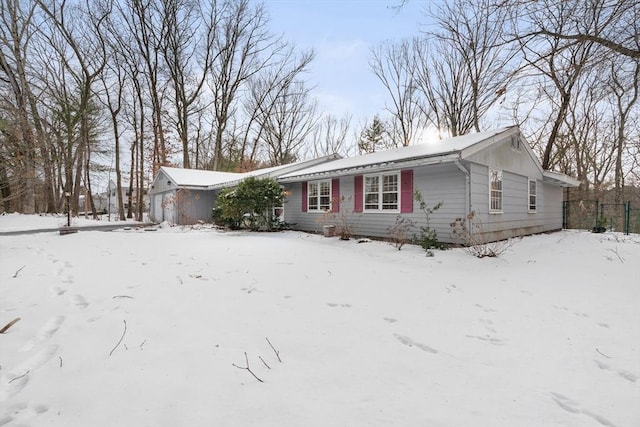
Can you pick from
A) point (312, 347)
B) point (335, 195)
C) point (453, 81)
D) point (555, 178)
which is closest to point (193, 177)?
point (335, 195)

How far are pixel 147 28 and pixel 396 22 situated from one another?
73.1 ft

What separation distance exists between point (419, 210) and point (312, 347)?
6896 mm

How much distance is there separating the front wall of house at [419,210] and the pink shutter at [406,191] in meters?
0.11

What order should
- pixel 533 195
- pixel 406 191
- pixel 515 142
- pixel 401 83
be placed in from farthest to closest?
pixel 401 83
pixel 533 195
pixel 515 142
pixel 406 191

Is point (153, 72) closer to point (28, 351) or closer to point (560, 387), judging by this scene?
point (28, 351)

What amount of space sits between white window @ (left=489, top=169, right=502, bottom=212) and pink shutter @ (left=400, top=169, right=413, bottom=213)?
7.65 feet

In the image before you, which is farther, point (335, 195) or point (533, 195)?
point (533, 195)

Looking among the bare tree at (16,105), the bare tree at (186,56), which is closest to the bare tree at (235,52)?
the bare tree at (186,56)

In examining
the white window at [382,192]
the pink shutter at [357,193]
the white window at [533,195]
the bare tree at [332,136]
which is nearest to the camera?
the white window at [382,192]

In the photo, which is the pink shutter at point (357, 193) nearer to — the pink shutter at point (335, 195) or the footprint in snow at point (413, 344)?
the pink shutter at point (335, 195)

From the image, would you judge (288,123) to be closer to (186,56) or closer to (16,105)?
(186,56)

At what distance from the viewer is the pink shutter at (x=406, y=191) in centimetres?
879

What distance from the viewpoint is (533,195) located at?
1157cm

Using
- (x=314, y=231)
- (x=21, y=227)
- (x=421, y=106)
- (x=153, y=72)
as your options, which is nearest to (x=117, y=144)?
(x=153, y=72)
